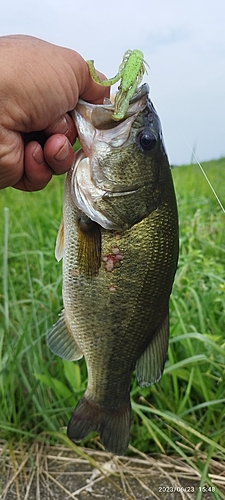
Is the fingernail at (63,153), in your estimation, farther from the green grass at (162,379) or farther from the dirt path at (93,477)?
the dirt path at (93,477)

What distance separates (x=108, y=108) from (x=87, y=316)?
0.52m

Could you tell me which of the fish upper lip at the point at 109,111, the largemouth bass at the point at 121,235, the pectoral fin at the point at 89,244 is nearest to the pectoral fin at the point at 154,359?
the largemouth bass at the point at 121,235

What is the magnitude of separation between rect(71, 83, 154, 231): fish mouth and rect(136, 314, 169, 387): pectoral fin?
30 cm

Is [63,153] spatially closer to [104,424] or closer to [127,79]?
[127,79]

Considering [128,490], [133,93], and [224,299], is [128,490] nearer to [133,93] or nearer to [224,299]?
[224,299]

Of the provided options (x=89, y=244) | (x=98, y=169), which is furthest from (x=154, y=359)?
(x=98, y=169)

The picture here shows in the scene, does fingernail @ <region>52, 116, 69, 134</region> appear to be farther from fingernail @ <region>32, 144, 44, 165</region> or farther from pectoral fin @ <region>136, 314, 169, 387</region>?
pectoral fin @ <region>136, 314, 169, 387</region>

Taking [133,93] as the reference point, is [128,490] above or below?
below

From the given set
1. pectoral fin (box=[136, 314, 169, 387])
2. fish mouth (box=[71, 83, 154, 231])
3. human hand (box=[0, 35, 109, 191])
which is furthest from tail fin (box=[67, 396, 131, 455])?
human hand (box=[0, 35, 109, 191])

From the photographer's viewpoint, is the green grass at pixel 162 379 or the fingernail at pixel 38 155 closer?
the fingernail at pixel 38 155

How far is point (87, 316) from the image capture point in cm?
146

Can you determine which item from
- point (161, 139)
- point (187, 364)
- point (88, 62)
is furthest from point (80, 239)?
point (187, 364)

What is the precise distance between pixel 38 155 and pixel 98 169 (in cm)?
18

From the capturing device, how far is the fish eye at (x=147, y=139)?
4.38 feet
